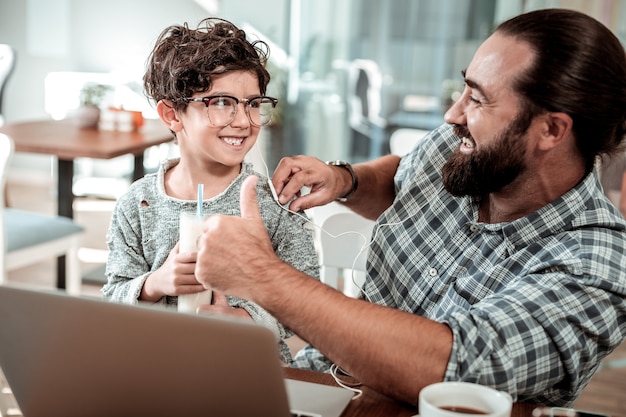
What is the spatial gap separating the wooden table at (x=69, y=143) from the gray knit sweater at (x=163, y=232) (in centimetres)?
198

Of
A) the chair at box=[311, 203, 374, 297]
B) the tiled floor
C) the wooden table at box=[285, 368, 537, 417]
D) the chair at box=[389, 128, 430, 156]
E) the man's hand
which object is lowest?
the tiled floor

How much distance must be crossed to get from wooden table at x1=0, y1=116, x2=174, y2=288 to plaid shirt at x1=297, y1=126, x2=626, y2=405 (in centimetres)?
210

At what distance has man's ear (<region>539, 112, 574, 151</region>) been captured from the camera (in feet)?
4.82

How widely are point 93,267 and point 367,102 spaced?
2.03 metres

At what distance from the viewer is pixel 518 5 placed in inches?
195

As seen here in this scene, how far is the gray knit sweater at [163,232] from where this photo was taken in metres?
1.57

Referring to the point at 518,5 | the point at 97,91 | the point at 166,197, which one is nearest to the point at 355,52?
the point at 518,5

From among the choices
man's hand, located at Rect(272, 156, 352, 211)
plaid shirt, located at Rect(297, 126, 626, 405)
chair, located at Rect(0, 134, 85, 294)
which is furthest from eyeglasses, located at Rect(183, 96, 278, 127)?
chair, located at Rect(0, 134, 85, 294)

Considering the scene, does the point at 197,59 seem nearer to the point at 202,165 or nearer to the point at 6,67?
the point at 202,165

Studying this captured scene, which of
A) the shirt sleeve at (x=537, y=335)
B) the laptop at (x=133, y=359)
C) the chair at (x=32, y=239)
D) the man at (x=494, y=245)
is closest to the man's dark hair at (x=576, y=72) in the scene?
the man at (x=494, y=245)

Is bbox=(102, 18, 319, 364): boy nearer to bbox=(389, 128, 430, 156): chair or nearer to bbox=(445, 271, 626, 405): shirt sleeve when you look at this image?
bbox=(445, 271, 626, 405): shirt sleeve

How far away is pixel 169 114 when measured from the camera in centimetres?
167

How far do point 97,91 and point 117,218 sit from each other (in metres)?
2.92

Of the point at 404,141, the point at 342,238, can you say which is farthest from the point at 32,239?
the point at 342,238
